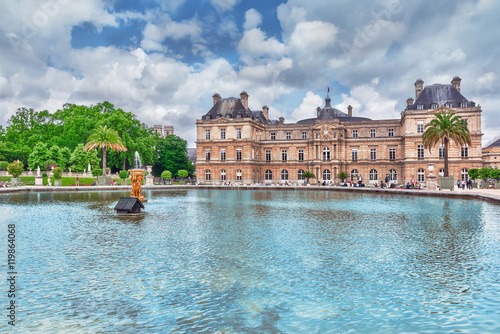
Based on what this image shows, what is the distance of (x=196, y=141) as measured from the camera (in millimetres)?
73062

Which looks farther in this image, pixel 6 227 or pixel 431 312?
pixel 6 227

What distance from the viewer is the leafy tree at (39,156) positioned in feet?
205

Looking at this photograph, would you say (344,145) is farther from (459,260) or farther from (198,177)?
(459,260)

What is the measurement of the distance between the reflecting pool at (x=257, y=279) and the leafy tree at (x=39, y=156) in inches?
2080

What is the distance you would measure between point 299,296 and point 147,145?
6804 cm

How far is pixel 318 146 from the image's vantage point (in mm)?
70750

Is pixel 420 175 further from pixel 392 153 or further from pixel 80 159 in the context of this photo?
pixel 80 159

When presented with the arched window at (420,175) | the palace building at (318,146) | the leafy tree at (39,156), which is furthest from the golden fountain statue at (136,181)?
the arched window at (420,175)

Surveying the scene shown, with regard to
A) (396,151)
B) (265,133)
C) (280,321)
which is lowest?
(280,321)

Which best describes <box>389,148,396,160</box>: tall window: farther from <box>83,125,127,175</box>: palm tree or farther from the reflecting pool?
the reflecting pool

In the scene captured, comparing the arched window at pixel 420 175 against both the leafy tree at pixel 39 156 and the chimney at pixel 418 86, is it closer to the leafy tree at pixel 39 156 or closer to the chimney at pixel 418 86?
the chimney at pixel 418 86

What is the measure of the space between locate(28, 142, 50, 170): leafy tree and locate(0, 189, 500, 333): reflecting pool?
2080 inches

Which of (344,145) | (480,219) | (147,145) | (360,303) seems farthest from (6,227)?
(344,145)

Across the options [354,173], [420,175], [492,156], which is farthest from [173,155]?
[492,156]
